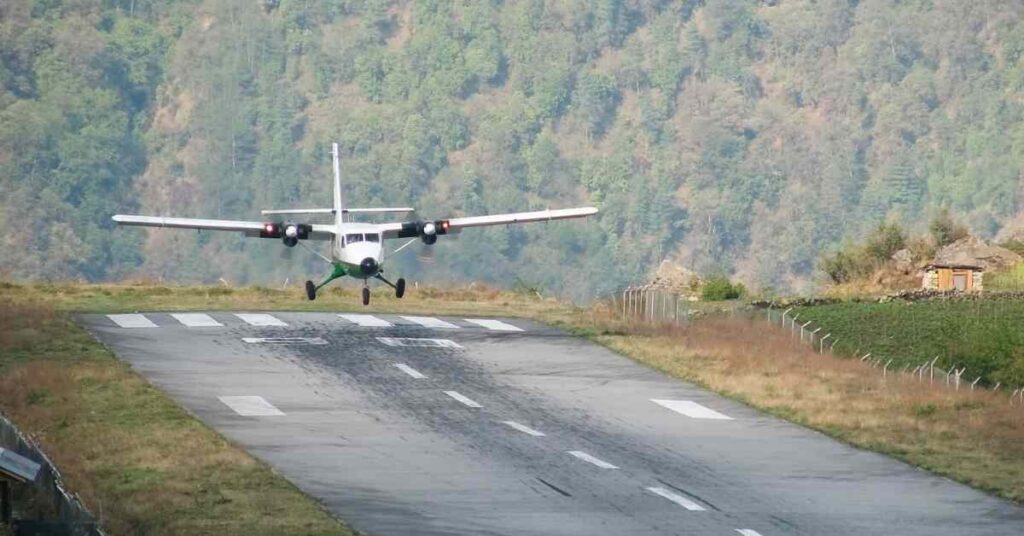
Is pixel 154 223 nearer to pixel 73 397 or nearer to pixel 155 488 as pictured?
pixel 73 397

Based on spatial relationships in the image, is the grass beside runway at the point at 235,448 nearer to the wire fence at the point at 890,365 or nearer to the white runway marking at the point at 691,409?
the wire fence at the point at 890,365

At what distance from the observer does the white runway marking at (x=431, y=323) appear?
6041 centimetres

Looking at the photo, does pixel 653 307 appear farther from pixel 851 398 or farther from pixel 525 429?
pixel 525 429

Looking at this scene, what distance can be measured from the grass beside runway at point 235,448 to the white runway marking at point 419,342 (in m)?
4.07

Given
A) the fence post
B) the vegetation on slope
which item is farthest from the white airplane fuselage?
the vegetation on slope

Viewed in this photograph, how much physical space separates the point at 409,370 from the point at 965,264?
32.0 meters

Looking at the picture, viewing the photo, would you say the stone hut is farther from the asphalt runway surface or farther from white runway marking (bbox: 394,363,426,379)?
white runway marking (bbox: 394,363,426,379)

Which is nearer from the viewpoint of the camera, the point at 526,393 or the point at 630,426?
the point at 630,426

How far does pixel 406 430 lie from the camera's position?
41438 millimetres

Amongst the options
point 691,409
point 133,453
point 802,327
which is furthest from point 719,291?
point 133,453

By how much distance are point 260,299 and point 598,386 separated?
2155 cm

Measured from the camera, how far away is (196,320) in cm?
6006

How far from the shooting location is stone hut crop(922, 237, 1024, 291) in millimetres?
75125

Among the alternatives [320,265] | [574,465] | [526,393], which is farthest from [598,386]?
[320,265]
